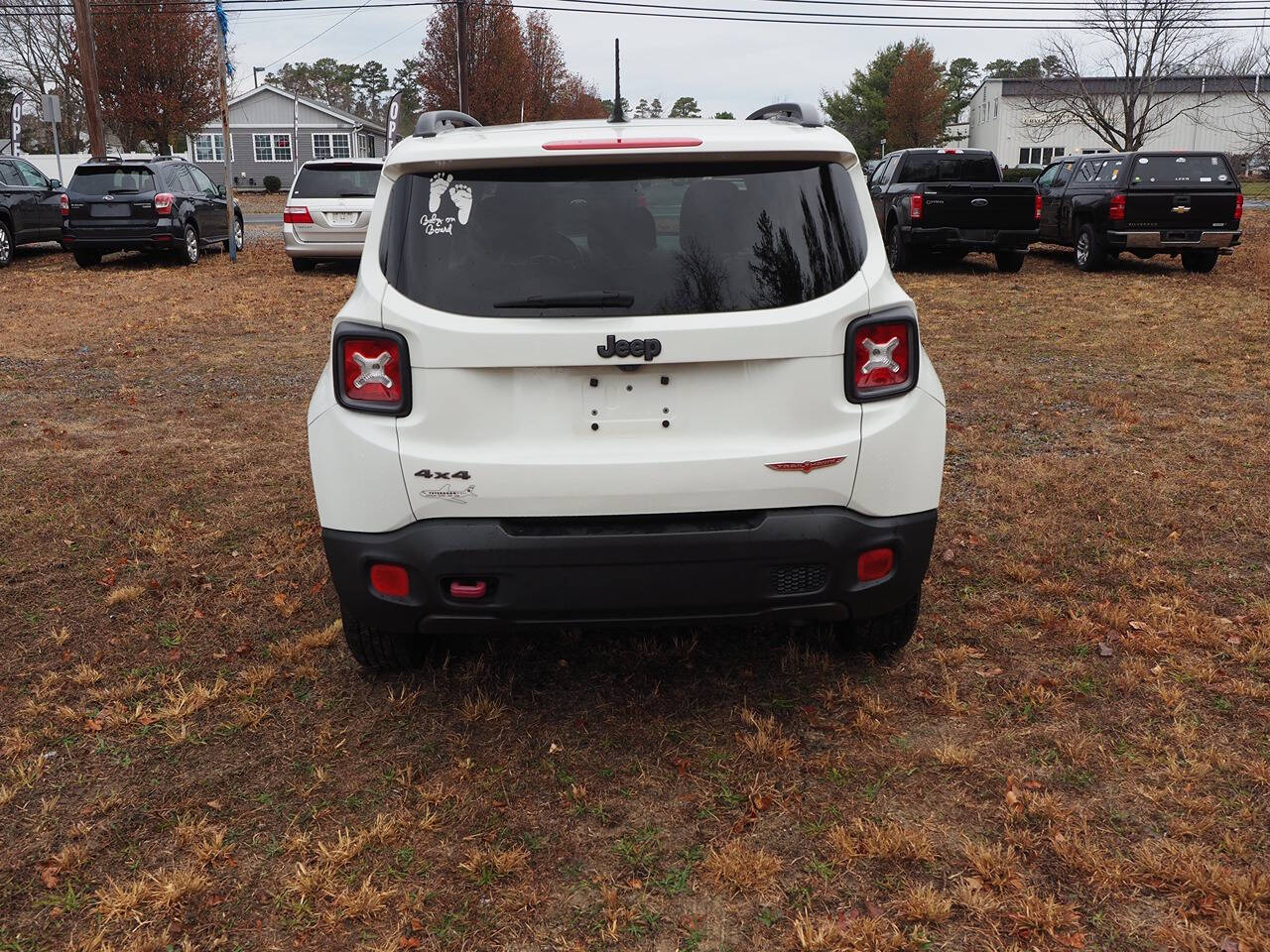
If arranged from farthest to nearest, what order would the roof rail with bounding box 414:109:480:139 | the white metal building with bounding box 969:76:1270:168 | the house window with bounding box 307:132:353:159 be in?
the house window with bounding box 307:132:353:159
the white metal building with bounding box 969:76:1270:168
the roof rail with bounding box 414:109:480:139

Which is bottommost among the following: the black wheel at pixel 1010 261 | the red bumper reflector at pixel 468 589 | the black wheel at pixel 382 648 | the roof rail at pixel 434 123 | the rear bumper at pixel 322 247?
the black wheel at pixel 382 648

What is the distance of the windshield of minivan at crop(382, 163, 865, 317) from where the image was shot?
295cm

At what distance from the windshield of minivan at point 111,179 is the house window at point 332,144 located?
51.1 m

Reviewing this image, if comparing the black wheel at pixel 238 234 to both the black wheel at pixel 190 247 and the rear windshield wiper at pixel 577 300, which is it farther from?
the rear windshield wiper at pixel 577 300

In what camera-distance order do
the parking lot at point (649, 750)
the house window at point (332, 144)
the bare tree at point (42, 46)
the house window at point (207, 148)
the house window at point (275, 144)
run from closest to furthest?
the parking lot at point (649, 750) → the bare tree at point (42, 46) → the house window at point (207, 148) → the house window at point (275, 144) → the house window at point (332, 144)

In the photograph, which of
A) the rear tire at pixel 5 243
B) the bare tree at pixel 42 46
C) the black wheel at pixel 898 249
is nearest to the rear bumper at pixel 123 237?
the rear tire at pixel 5 243

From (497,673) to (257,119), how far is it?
68180mm

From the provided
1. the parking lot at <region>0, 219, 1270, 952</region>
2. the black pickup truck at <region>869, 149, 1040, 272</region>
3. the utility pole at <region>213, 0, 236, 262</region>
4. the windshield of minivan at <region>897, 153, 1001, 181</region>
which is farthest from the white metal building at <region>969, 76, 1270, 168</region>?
the parking lot at <region>0, 219, 1270, 952</region>

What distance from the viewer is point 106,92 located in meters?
43.3

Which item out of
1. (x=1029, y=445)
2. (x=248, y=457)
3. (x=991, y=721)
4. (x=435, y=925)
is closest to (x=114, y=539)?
(x=248, y=457)

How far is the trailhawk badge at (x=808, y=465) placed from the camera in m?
2.96

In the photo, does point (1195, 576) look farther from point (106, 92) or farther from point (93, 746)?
point (106, 92)

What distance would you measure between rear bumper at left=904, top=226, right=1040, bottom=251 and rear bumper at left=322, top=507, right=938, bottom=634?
42.6 feet

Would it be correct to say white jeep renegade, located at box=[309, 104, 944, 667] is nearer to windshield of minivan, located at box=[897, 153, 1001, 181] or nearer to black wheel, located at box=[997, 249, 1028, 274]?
black wheel, located at box=[997, 249, 1028, 274]
